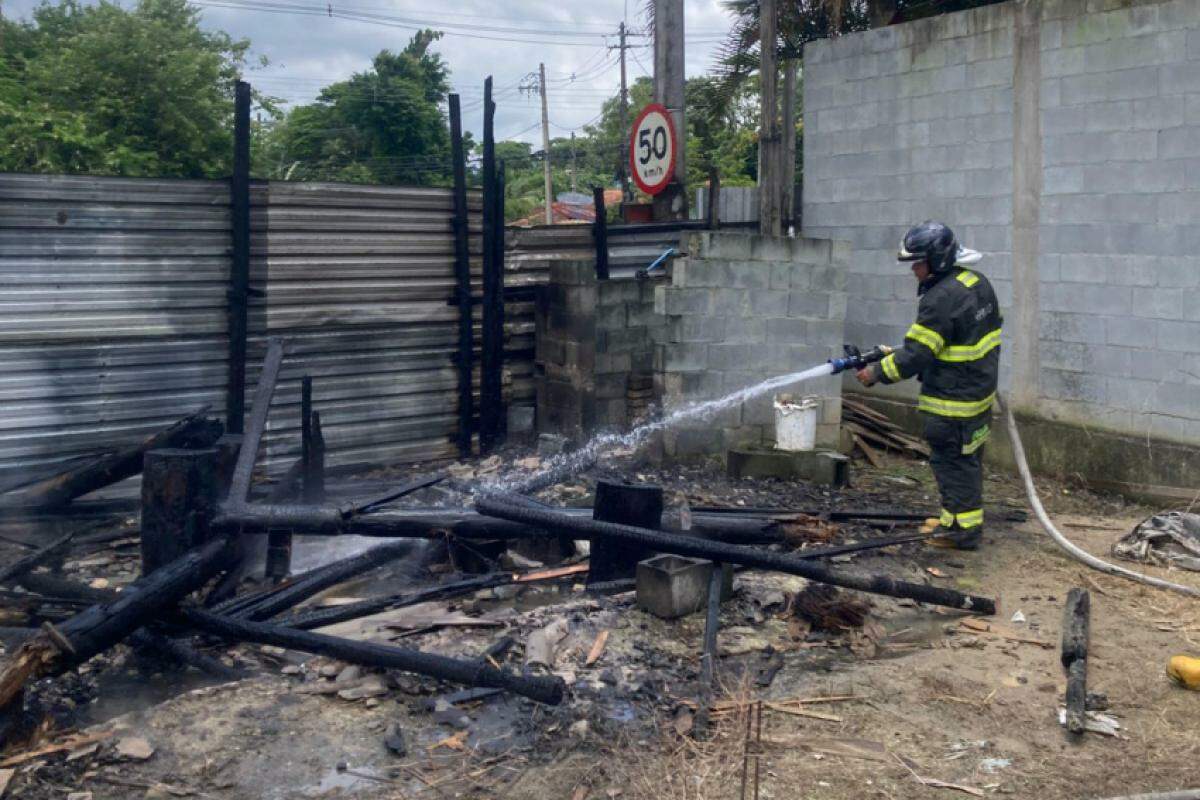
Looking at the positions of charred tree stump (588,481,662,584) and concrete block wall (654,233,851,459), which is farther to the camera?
concrete block wall (654,233,851,459)

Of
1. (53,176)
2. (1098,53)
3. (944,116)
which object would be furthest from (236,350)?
(1098,53)

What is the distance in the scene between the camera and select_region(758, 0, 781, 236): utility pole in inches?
413

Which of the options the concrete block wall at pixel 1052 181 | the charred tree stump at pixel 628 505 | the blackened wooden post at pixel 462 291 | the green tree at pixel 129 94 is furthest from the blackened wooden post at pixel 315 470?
the green tree at pixel 129 94

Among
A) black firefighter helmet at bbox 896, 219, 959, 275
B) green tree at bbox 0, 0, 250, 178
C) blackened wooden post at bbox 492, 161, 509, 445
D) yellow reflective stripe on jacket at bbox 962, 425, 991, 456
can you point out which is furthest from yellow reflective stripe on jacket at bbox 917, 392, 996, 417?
green tree at bbox 0, 0, 250, 178

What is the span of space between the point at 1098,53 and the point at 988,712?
6.26m

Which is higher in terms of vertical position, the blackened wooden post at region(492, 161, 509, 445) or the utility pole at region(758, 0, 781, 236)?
the utility pole at region(758, 0, 781, 236)

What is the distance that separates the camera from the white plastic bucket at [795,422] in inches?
344

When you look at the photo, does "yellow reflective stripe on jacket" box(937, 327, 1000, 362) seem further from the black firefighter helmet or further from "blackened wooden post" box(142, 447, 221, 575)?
"blackened wooden post" box(142, 447, 221, 575)

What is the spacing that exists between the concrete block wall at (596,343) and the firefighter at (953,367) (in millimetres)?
2439

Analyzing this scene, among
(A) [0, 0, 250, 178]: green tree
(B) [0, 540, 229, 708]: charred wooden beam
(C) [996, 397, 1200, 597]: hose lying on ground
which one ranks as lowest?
(C) [996, 397, 1200, 597]: hose lying on ground

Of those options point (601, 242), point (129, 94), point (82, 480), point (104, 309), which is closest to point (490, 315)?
point (601, 242)

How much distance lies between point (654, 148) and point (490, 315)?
2996mm

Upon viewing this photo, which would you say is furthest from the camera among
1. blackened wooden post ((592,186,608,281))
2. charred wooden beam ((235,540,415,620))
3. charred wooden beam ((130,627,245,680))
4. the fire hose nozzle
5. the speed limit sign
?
the speed limit sign

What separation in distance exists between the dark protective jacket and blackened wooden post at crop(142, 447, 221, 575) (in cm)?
435
